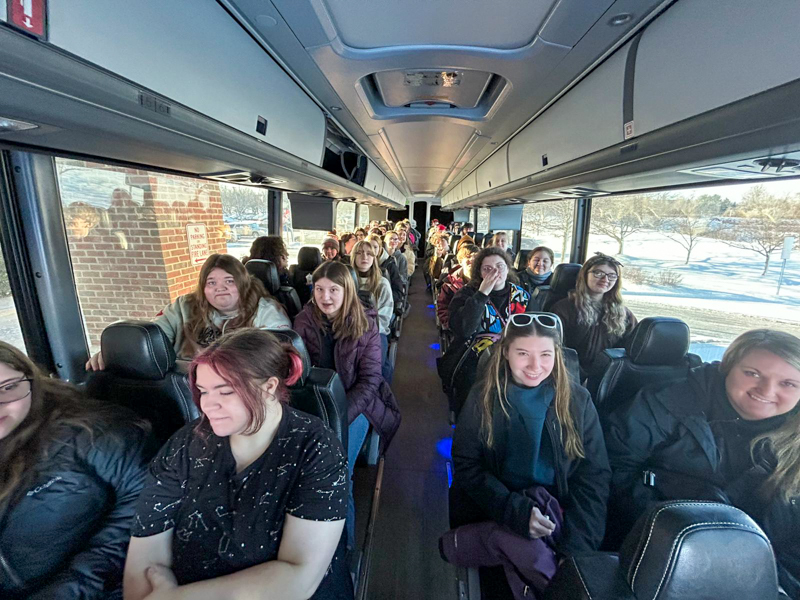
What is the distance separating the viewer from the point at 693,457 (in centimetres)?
177

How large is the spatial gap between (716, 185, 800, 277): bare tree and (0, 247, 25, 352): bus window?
473cm

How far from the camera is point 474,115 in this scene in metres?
3.45

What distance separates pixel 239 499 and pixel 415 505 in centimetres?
180

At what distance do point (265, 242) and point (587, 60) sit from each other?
12.7 ft

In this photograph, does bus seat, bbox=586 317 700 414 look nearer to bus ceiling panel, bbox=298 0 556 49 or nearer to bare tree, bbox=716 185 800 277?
bare tree, bbox=716 185 800 277

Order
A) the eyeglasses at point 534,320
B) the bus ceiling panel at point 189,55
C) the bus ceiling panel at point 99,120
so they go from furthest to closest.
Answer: the eyeglasses at point 534,320 < the bus ceiling panel at point 189,55 < the bus ceiling panel at point 99,120

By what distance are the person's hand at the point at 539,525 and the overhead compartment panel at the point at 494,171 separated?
401cm

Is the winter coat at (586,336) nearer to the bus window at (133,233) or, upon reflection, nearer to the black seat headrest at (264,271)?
the black seat headrest at (264,271)

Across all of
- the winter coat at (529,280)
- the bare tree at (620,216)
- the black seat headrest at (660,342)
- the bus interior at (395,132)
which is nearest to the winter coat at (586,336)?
the bus interior at (395,132)

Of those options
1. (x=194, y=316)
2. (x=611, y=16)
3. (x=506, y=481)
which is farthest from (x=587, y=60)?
(x=194, y=316)

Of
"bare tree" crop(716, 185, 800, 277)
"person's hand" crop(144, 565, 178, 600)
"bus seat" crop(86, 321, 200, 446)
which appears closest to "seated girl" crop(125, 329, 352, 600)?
"person's hand" crop(144, 565, 178, 600)

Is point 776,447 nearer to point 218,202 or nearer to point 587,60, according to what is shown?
point 587,60

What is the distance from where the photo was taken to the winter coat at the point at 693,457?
155 cm

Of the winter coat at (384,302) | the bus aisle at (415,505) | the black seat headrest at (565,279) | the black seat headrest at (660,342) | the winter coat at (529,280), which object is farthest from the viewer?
the winter coat at (529,280)
